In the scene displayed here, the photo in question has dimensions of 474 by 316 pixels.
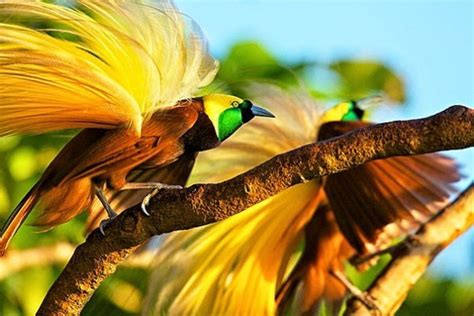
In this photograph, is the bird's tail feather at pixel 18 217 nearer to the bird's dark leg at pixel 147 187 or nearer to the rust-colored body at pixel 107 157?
the rust-colored body at pixel 107 157

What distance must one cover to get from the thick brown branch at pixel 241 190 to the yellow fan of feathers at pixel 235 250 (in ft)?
1.30

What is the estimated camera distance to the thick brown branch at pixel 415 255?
1.85 meters

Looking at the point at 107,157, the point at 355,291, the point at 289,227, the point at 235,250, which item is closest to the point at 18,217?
the point at 107,157

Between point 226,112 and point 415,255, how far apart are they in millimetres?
638

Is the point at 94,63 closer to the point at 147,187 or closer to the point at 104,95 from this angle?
the point at 104,95

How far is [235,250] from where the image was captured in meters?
1.75

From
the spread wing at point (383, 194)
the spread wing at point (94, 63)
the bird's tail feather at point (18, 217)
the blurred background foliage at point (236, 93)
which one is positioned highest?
the spread wing at point (94, 63)

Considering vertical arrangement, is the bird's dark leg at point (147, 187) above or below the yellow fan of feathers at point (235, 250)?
above

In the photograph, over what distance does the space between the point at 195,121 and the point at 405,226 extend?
0.64 m

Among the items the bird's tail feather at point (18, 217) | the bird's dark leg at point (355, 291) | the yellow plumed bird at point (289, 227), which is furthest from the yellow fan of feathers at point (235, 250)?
the bird's tail feather at point (18, 217)

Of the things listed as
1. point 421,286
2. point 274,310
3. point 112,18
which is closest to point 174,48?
point 112,18

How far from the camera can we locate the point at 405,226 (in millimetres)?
1881

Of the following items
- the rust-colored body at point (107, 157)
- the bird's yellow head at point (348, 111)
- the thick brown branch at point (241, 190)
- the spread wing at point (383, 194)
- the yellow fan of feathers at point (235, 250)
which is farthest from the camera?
the bird's yellow head at point (348, 111)

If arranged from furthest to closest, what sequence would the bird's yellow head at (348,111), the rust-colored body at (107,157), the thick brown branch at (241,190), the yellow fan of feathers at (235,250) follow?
the bird's yellow head at (348,111), the yellow fan of feathers at (235,250), the rust-colored body at (107,157), the thick brown branch at (241,190)
